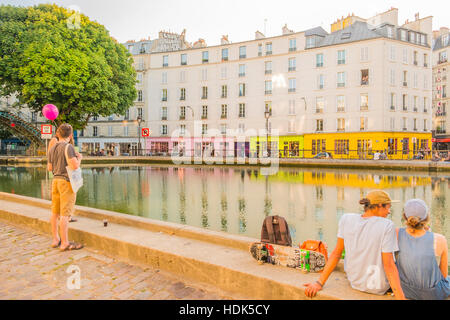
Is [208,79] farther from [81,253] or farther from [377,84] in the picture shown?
[81,253]

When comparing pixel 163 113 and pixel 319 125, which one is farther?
pixel 163 113

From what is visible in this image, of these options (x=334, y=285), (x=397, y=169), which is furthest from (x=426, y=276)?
(x=397, y=169)

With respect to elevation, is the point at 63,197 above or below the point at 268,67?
below

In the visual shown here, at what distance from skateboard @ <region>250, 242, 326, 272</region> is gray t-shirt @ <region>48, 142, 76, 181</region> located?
3.02 meters

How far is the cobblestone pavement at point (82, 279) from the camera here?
359 cm

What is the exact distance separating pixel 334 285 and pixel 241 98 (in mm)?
45167

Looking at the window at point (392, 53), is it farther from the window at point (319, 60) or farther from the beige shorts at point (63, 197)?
the beige shorts at point (63, 197)

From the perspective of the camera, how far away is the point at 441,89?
53.9m

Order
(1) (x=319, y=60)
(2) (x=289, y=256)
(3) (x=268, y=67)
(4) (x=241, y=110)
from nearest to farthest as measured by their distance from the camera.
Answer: (2) (x=289, y=256) < (1) (x=319, y=60) < (3) (x=268, y=67) < (4) (x=241, y=110)

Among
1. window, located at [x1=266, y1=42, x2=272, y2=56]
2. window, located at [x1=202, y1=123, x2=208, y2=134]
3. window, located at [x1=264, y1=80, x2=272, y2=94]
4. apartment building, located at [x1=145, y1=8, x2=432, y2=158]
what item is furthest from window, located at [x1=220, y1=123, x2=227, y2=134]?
window, located at [x1=266, y1=42, x2=272, y2=56]

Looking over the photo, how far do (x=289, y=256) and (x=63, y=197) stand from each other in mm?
3421

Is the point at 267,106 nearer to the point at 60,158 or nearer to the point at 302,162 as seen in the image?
the point at 302,162

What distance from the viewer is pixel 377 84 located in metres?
39.0

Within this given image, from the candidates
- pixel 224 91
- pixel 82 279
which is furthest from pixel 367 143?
pixel 82 279
